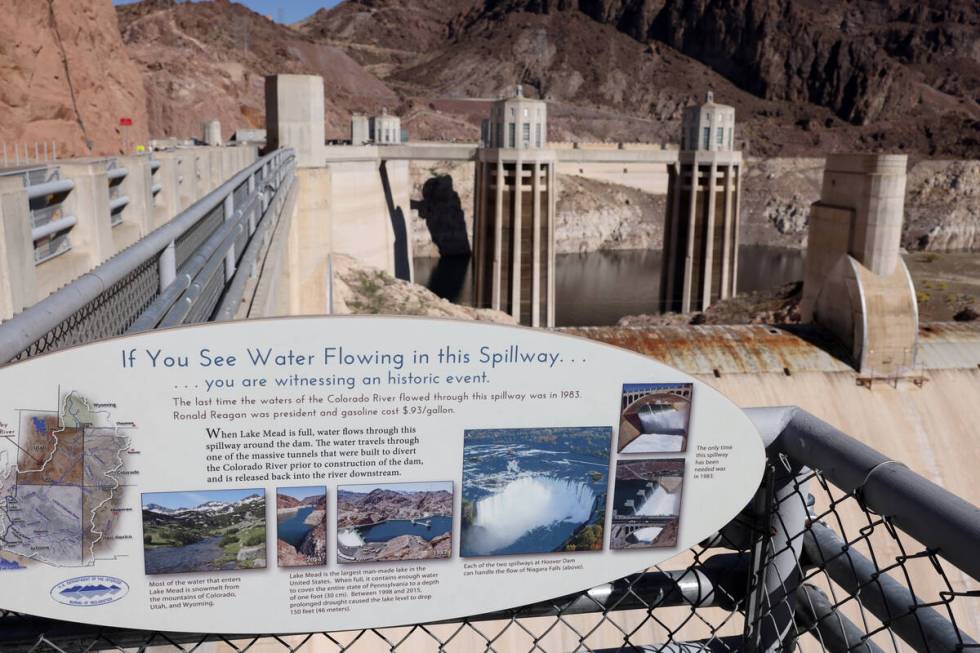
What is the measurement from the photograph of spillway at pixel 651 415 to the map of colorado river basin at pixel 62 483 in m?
1.14

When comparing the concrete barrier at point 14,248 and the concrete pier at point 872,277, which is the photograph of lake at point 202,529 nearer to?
the concrete barrier at point 14,248

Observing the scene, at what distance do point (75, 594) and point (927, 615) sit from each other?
197cm

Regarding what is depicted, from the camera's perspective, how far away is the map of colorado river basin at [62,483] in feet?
5.70

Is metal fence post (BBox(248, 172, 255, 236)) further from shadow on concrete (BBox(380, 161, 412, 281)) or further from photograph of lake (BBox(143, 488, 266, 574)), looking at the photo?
shadow on concrete (BBox(380, 161, 412, 281))

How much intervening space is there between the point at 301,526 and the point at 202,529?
217 millimetres

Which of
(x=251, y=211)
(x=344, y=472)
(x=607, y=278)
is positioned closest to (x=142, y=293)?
(x=344, y=472)

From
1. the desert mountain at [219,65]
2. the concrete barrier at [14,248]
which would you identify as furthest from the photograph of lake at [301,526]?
the desert mountain at [219,65]

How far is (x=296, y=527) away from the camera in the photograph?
199 centimetres

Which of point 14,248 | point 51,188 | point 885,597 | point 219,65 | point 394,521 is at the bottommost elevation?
point 885,597

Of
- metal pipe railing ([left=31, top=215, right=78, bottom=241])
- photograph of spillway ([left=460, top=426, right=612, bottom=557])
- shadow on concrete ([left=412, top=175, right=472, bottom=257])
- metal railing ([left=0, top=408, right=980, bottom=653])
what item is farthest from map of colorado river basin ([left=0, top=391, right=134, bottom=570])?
shadow on concrete ([left=412, top=175, right=472, bottom=257])

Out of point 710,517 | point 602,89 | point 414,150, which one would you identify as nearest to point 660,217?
point 414,150

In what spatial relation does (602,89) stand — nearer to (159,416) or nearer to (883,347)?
(883,347)

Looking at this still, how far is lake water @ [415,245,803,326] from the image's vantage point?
46.9 meters

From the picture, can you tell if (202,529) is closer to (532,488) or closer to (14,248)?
(532,488)
